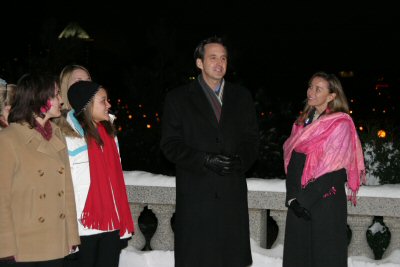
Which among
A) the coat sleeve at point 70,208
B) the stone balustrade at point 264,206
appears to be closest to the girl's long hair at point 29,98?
the coat sleeve at point 70,208

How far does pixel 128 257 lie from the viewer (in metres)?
5.09

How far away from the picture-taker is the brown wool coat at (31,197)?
308 cm

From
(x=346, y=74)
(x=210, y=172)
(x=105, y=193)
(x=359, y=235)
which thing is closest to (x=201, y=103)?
(x=210, y=172)

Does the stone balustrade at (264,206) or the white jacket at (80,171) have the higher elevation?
the white jacket at (80,171)

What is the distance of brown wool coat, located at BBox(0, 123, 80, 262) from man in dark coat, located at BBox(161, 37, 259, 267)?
3.04 feet

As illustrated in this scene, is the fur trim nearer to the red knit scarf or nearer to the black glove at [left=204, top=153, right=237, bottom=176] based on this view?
the red knit scarf

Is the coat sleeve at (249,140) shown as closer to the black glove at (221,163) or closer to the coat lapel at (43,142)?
the black glove at (221,163)

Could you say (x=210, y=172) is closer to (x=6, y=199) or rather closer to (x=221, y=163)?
(x=221, y=163)

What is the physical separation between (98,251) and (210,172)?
942mm

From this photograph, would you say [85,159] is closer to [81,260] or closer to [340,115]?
[81,260]

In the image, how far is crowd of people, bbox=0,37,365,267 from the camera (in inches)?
147

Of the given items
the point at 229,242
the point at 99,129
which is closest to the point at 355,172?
the point at 229,242

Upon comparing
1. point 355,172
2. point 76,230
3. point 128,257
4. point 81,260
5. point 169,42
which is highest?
point 169,42

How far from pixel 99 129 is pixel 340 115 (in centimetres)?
174
